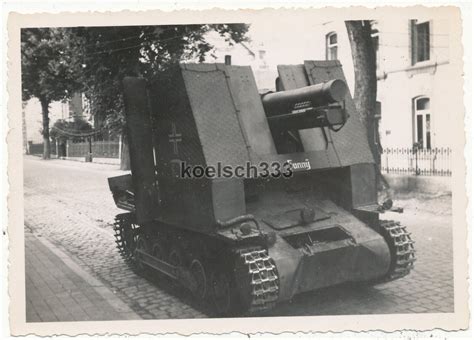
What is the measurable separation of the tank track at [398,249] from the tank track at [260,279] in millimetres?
1849

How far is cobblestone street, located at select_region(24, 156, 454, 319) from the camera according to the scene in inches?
257

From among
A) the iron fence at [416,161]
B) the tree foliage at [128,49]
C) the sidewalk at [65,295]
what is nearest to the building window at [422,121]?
the iron fence at [416,161]

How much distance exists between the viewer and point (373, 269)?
6.57m

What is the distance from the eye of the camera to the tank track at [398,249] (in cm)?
668

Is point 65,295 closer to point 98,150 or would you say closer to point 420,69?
point 420,69

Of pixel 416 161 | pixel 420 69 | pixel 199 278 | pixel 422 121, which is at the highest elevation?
pixel 420 69

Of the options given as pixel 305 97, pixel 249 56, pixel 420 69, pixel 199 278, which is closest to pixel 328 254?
pixel 199 278

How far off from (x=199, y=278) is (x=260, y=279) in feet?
4.29

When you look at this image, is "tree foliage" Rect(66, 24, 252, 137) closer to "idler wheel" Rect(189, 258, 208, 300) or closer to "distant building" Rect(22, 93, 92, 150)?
"distant building" Rect(22, 93, 92, 150)

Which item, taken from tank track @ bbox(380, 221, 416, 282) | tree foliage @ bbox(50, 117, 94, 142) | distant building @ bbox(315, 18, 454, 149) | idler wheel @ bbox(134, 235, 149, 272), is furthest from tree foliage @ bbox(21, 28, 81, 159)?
distant building @ bbox(315, 18, 454, 149)

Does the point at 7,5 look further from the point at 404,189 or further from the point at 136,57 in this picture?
the point at 404,189

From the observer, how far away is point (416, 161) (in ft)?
42.8

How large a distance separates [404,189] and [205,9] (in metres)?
9.00

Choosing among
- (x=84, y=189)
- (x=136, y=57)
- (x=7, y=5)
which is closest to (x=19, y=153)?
(x=7, y=5)
